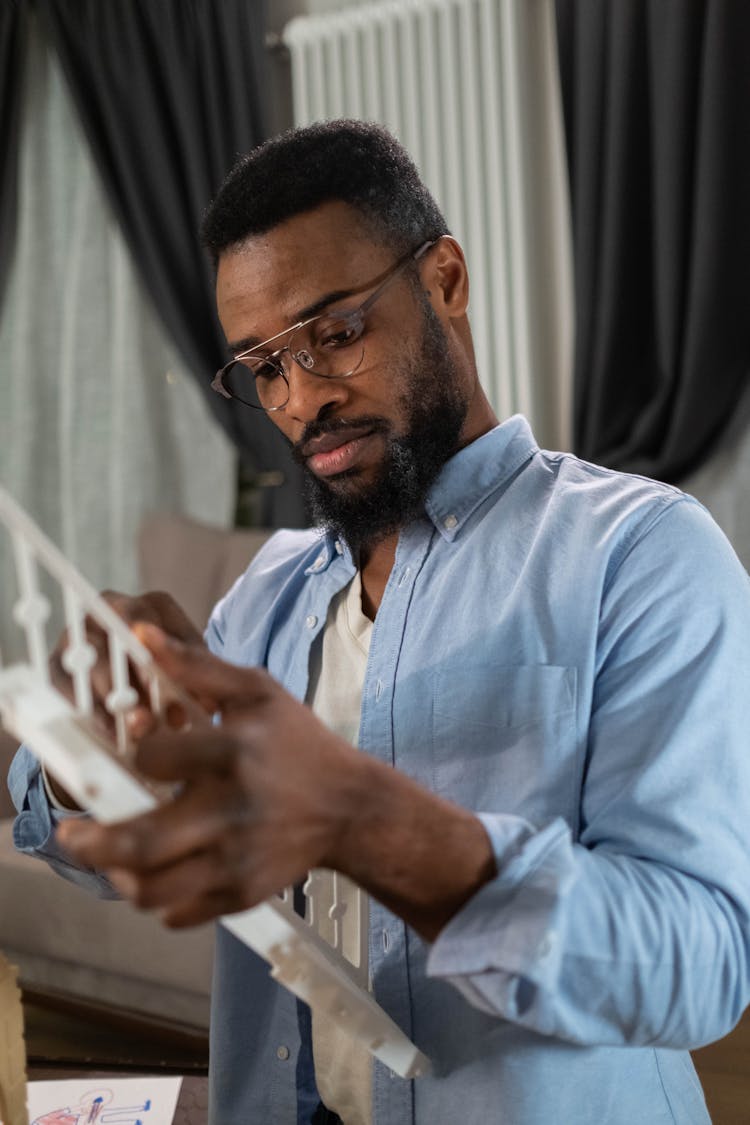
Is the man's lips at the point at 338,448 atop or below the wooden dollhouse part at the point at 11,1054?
atop

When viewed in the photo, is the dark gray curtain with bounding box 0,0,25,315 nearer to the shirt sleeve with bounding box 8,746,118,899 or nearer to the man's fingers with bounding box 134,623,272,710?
the shirt sleeve with bounding box 8,746,118,899

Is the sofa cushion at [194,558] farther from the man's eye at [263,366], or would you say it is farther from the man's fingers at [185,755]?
the man's fingers at [185,755]

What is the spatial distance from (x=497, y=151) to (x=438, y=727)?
2.50 m

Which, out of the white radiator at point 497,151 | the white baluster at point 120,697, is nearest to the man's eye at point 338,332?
the white baluster at point 120,697

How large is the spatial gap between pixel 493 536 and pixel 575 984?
460mm

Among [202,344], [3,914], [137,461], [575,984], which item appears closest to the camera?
[575,984]

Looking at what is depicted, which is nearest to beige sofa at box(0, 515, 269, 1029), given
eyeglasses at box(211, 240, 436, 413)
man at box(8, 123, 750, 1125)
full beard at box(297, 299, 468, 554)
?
man at box(8, 123, 750, 1125)

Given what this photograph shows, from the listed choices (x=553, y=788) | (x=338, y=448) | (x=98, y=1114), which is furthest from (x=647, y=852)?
(x=98, y=1114)

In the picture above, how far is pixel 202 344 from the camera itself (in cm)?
362

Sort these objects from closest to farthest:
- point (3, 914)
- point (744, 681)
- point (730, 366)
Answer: point (744, 681) → point (3, 914) → point (730, 366)

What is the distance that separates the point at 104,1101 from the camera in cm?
138

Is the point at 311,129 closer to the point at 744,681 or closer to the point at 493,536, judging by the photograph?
the point at 493,536

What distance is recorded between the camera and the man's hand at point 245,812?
53cm

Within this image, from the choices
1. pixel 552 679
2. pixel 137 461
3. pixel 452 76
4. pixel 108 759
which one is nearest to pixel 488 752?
pixel 552 679
